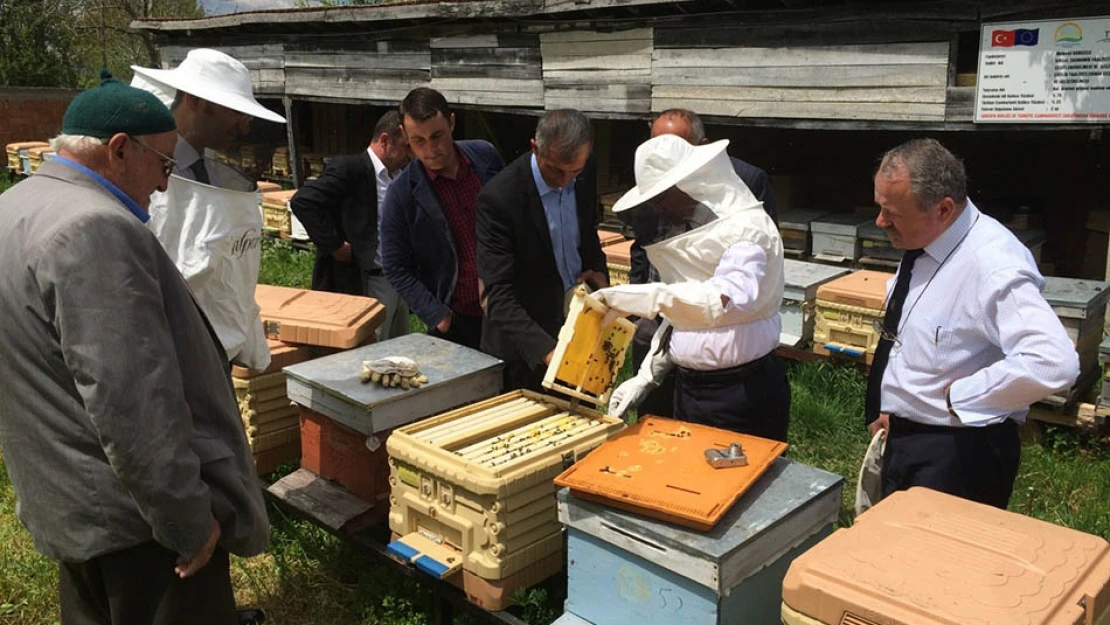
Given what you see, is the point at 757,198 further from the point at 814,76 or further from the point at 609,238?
the point at 609,238

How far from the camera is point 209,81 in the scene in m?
2.80

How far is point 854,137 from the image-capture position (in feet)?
26.8

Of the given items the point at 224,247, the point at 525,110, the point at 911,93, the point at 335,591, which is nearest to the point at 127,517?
the point at 224,247

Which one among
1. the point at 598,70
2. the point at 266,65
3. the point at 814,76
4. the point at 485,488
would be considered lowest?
the point at 485,488

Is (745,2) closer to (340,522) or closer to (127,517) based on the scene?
(340,522)

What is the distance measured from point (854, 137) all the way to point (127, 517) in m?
7.66

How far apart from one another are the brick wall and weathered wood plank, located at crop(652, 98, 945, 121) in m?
14.4

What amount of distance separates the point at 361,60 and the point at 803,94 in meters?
5.27

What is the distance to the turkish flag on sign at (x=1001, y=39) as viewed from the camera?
490 cm

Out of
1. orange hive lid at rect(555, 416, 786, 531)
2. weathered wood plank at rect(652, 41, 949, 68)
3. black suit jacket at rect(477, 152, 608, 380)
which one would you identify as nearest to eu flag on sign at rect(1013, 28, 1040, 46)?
weathered wood plank at rect(652, 41, 949, 68)

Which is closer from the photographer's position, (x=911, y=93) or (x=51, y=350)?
(x=51, y=350)

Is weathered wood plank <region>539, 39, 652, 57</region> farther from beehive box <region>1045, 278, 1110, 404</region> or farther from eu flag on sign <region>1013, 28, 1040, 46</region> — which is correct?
beehive box <region>1045, 278, 1110, 404</region>

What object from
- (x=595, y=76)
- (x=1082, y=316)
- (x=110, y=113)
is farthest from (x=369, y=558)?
(x=595, y=76)

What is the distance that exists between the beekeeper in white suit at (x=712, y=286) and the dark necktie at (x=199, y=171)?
141cm
